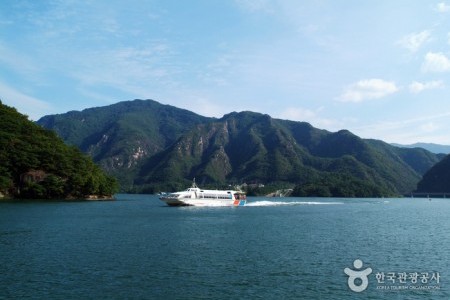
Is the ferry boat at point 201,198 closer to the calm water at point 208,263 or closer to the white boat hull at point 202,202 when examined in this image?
the white boat hull at point 202,202

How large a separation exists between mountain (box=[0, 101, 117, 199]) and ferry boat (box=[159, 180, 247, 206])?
3880 centimetres

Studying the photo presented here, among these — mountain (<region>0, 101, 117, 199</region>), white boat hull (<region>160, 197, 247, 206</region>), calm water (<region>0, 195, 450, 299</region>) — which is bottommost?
calm water (<region>0, 195, 450, 299</region>)

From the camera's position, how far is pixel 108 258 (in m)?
39.4

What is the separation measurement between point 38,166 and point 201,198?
59.9m

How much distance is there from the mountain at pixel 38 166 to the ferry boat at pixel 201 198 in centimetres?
3880

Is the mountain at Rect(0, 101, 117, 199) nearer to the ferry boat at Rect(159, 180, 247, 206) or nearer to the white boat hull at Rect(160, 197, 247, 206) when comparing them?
the ferry boat at Rect(159, 180, 247, 206)

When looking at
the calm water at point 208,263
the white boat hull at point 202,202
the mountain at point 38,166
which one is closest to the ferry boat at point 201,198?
the white boat hull at point 202,202

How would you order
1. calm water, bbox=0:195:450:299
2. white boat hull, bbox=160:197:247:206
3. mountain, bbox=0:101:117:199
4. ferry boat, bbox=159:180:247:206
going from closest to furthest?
calm water, bbox=0:195:450:299 → white boat hull, bbox=160:197:247:206 → ferry boat, bbox=159:180:247:206 → mountain, bbox=0:101:117:199

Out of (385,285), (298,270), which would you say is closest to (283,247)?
(298,270)

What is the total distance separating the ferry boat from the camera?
5320 inches

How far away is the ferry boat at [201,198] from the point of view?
443ft

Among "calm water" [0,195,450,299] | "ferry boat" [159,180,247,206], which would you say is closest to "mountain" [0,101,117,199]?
"ferry boat" [159,180,247,206]

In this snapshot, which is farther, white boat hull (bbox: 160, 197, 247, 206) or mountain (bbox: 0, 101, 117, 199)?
mountain (bbox: 0, 101, 117, 199)

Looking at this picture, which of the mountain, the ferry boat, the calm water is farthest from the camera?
the mountain
